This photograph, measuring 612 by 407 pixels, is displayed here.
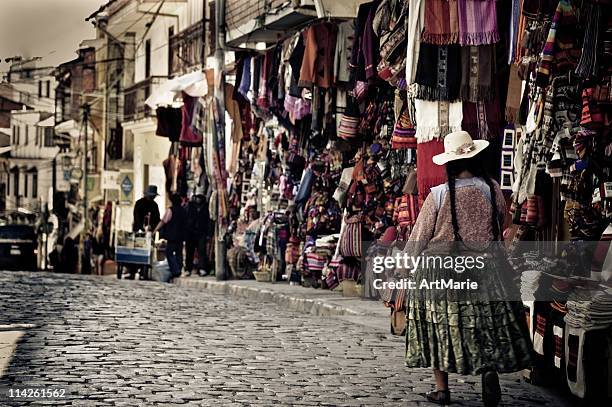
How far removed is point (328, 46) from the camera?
1933 cm

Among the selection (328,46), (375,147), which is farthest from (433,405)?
(328,46)

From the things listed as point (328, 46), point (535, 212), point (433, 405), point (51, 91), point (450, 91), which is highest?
point (51, 91)

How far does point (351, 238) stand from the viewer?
1812cm

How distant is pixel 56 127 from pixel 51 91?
15.5m

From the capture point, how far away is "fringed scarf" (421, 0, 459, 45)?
13219mm

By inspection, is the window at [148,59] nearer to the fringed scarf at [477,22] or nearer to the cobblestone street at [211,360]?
the cobblestone street at [211,360]

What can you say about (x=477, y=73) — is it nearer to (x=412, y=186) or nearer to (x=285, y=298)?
(x=412, y=186)

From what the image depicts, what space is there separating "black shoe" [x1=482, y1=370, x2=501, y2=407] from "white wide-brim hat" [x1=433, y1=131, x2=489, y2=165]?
62.1 inches

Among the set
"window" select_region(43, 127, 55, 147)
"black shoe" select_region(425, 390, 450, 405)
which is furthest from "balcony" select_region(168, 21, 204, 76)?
"window" select_region(43, 127, 55, 147)

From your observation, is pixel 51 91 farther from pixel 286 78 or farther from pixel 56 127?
pixel 286 78

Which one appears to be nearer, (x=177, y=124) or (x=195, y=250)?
(x=195, y=250)

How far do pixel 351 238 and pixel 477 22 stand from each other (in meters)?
5.59

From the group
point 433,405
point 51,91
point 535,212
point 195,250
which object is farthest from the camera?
point 51,91

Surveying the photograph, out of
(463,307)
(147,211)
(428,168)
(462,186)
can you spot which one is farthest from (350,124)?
(147,211)
